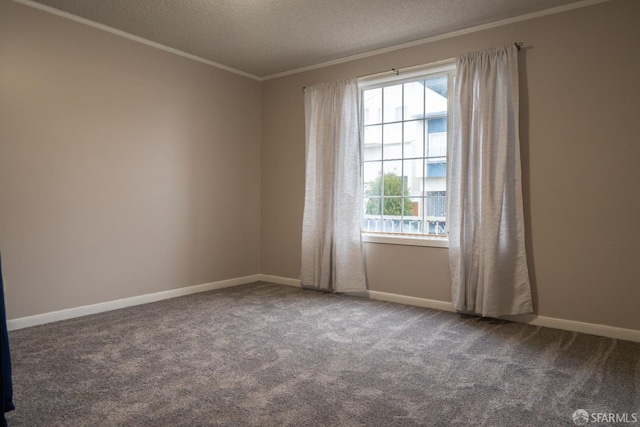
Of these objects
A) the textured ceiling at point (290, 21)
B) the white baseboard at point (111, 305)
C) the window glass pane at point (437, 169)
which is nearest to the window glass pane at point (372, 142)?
the window glass pane at point (437, 169)

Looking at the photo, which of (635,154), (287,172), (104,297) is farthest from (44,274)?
(635,154)

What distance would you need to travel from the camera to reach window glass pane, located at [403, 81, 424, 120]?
4.05m

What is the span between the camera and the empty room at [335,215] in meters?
2.21

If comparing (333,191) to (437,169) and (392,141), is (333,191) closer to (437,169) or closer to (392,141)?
(392,141)

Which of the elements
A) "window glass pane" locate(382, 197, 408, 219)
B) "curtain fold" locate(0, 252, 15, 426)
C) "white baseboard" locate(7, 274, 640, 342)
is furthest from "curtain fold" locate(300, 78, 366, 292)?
"curtain fold" locate(0, 252, 15, 426)

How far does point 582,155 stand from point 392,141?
1693mm

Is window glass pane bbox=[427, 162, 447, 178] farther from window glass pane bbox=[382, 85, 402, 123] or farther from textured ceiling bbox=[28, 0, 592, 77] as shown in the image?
textured ceiling bbox=[28, 0, 592, 77]

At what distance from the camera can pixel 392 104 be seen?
4238mm

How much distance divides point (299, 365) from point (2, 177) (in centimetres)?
264

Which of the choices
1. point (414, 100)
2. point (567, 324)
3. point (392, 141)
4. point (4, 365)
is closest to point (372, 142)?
point (392, 141)

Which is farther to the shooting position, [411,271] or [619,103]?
[411,271]

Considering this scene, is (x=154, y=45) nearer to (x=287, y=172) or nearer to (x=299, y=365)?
(x=287, y=172)

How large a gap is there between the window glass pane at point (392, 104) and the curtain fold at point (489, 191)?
2.30ft

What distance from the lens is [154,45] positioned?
13.4 ft
